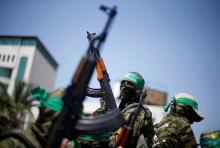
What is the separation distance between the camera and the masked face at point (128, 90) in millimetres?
4953

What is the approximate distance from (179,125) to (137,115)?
3.12 ft

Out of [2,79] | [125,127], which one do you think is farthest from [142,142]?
[2,79]

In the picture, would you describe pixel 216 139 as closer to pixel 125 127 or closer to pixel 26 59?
pixel 125 127

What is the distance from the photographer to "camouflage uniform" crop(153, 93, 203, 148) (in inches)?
187

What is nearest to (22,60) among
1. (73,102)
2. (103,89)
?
(103,89)

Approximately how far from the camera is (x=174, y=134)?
4758 millimetres

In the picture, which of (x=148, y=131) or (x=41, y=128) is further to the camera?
(x=148, y=131)

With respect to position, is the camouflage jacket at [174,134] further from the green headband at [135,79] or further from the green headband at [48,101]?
the green headband at [48,101]

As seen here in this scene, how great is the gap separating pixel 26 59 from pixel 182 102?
36.1 meters

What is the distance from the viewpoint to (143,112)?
4516 millimetres

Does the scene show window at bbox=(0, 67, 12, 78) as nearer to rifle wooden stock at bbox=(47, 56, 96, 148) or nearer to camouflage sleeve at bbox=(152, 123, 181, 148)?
camouflage sleeve at bbox=(152, 123, 181, 148)

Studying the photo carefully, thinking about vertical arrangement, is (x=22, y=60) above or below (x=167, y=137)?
below

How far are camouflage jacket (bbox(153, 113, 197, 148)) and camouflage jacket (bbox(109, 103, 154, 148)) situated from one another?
0.27 metres

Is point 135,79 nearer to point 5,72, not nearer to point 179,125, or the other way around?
point 179,125
